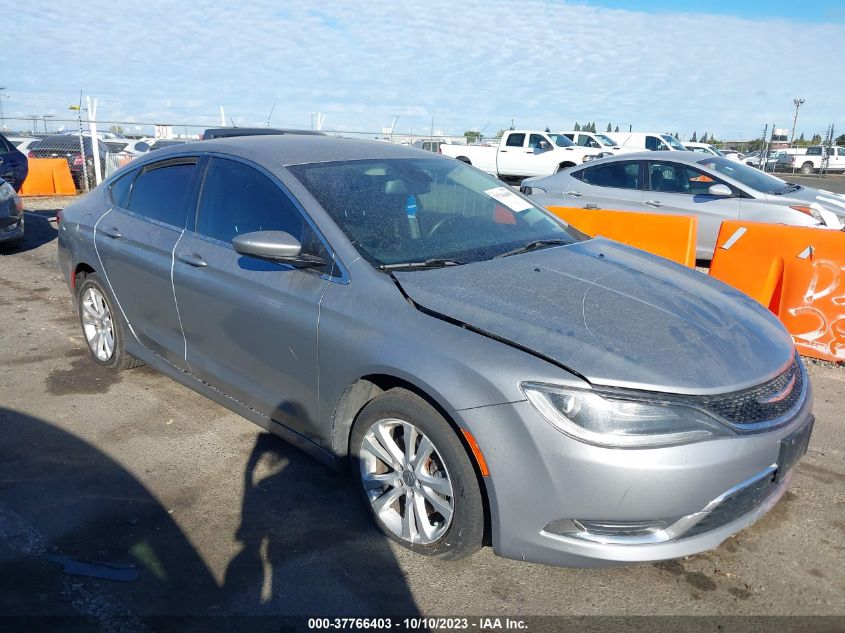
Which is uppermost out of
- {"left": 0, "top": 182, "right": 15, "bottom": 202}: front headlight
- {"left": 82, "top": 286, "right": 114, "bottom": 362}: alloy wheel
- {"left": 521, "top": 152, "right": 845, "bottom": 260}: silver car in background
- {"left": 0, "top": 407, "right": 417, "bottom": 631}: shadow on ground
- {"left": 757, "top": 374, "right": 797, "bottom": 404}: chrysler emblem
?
{"left": 521, "top": 152, "right": 845, "bottom": 260}: silver car in background

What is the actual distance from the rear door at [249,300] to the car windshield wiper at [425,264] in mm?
297

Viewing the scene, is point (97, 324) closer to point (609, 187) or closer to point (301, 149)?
point (301, 149)

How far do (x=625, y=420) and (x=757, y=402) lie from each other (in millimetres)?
593

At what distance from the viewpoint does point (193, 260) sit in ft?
12.6

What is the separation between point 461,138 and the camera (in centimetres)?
2978

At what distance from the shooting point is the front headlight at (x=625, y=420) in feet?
7.89

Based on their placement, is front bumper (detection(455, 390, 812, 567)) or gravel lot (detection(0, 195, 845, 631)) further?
gravel lot (detection(0, 195, 845, 631))

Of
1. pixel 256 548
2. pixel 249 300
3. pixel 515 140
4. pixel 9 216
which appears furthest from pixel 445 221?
pixel 515 140

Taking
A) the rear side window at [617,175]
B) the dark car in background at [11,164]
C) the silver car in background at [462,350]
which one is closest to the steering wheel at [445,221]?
the silver car in background at [462,350]

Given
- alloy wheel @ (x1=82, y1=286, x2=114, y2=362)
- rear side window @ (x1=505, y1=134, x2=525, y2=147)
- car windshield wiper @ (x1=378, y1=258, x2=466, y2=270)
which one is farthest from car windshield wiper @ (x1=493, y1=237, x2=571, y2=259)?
rear side window @ (x1=505, y1=134, x2=525, y2=147)

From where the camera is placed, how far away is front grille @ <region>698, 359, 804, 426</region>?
→ 250 centimetres

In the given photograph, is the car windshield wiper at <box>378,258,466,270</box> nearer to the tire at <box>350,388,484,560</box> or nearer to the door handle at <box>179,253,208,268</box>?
the tire at <box>350,388,484,560</box>

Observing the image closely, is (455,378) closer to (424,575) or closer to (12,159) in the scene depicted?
(424,575)

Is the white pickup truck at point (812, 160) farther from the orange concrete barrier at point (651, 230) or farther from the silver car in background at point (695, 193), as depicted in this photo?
the orange concrete barrier at point (651, 230)
